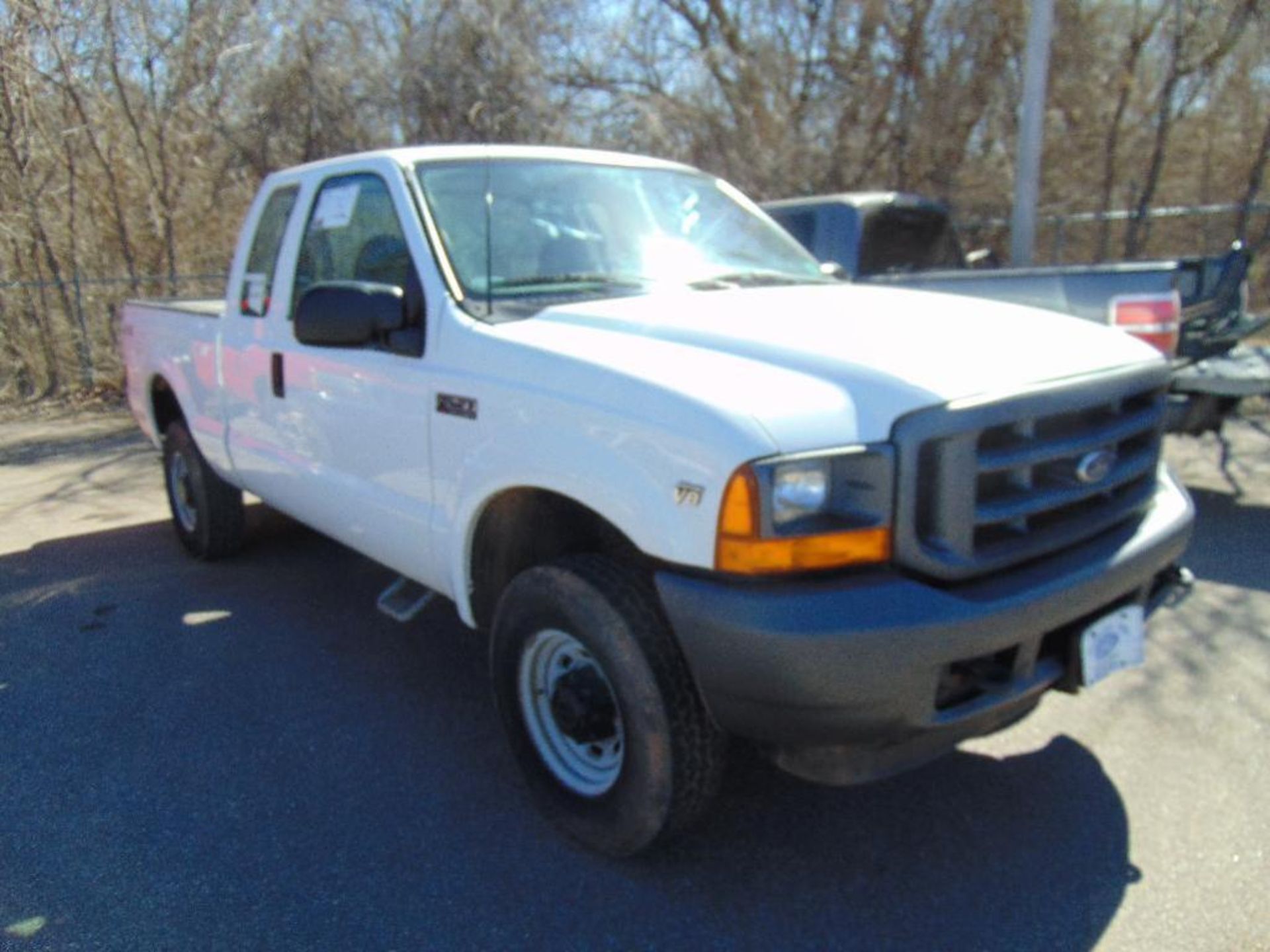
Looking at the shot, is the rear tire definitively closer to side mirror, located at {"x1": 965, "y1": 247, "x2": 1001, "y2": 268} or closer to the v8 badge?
the v8 badge

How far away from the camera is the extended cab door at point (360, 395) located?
11.4 ft

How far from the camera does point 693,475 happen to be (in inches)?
96.5

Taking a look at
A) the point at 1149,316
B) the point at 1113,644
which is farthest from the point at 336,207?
the point at 1149,316

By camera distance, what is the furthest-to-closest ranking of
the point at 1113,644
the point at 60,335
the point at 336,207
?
the point at 60,335 < the point at 336,207 < the point at 1113,644

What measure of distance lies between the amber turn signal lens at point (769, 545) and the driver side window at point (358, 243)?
4.68 feet

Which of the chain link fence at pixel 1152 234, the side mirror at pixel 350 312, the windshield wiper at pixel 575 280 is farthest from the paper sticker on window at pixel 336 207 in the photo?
the chain link fence at pixel 1152 234

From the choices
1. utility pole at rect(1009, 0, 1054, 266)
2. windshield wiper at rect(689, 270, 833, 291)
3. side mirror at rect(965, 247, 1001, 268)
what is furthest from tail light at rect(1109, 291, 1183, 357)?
utility pole at rect(1009, 0, 1054, 266)

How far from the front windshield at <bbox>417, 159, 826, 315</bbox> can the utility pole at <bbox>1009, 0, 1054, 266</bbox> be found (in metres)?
5.18

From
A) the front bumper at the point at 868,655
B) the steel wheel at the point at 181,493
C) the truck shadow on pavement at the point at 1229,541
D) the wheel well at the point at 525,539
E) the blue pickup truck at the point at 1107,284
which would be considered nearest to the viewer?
the front bumper at the point at 868,655

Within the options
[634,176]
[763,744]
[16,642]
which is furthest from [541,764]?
[16,642]

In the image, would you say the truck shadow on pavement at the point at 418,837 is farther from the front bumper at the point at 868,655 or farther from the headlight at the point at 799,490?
the headlight at the point at 799,490

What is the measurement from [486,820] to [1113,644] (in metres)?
1.86

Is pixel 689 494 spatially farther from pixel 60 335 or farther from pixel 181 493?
pixel 60 335

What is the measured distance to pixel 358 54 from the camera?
13883mm
